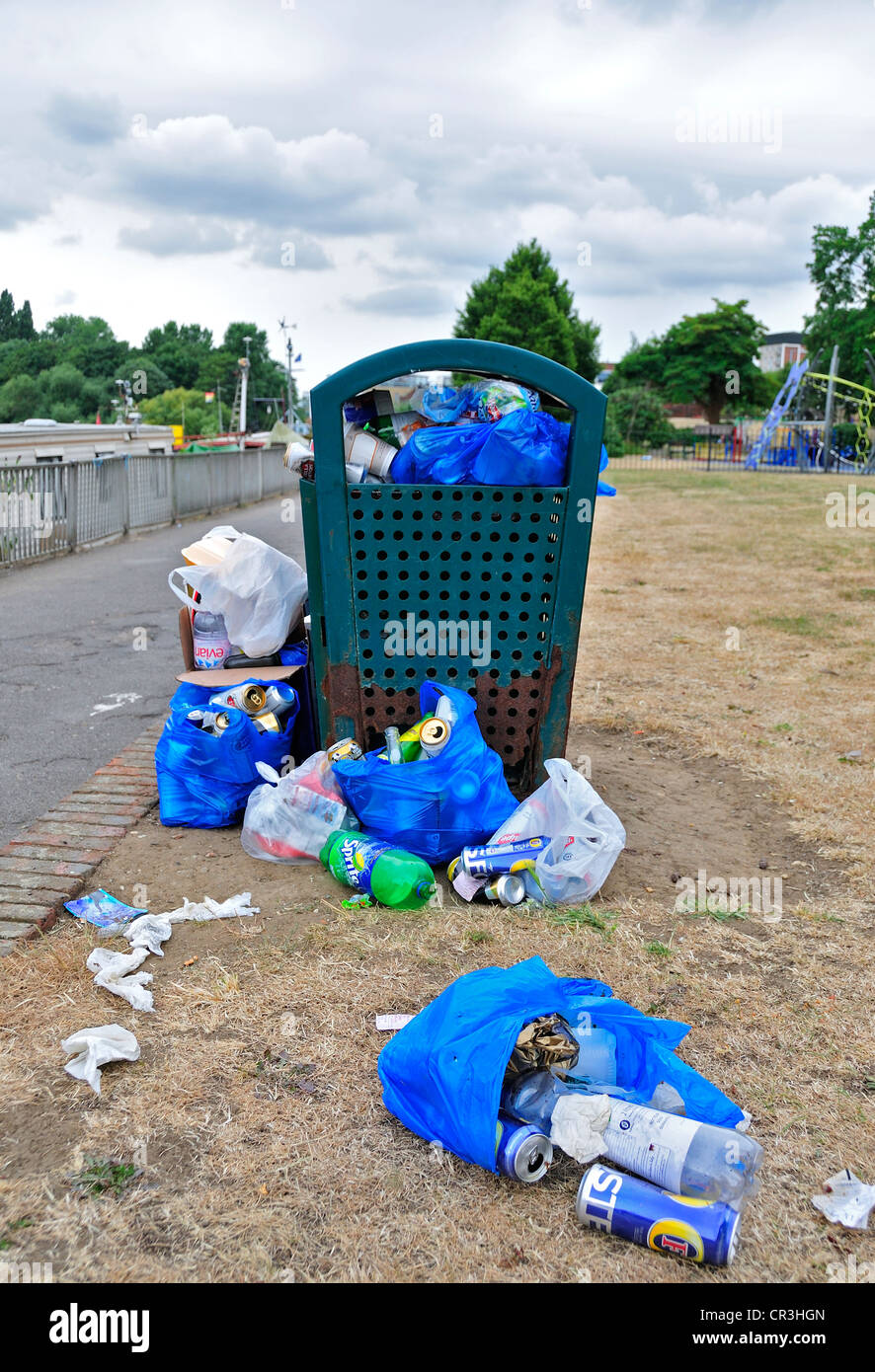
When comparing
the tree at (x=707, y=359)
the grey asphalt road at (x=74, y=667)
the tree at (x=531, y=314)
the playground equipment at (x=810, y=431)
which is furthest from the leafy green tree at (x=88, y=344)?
the grey asphalt road at (x=74, y=667)

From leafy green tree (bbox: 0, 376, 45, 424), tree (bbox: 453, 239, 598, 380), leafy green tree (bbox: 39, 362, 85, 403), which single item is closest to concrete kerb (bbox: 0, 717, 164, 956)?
tree (bbox: 453, 239, 598, 380)

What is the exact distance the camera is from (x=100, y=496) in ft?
44.2

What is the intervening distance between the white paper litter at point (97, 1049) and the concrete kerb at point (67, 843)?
0.61 meters

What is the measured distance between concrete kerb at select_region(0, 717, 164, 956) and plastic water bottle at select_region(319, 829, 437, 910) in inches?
34.7

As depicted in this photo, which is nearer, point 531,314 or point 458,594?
point 458,594

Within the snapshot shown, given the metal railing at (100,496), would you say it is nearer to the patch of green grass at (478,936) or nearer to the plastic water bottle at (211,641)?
the plastic water bottle at (211,641)

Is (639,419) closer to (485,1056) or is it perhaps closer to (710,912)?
(710,912)

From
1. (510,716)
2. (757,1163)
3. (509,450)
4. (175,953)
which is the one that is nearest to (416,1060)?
(757,1163)

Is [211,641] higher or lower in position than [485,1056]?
higher

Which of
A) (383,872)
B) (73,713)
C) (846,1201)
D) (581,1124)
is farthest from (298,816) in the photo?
(73,713)

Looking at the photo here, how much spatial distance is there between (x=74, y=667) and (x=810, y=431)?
42009mm

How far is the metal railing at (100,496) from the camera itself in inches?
436
